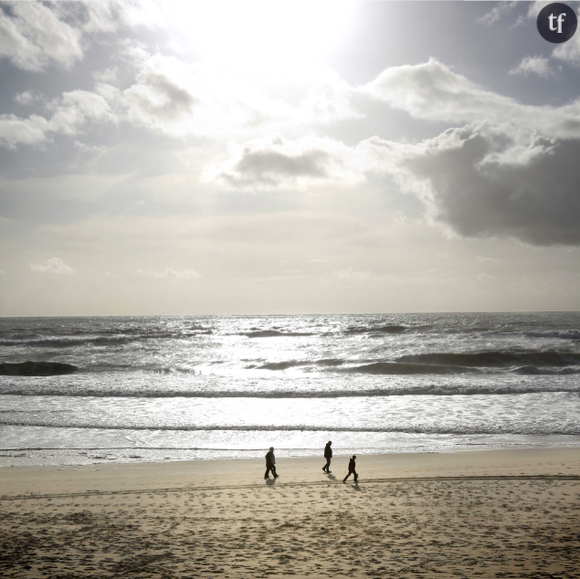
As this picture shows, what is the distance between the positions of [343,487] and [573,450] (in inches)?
365

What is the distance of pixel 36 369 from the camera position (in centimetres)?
4553

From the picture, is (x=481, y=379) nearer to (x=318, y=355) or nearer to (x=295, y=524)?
(x=318, y=355)

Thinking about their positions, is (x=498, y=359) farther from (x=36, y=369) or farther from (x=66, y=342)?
(x=66, y=342)

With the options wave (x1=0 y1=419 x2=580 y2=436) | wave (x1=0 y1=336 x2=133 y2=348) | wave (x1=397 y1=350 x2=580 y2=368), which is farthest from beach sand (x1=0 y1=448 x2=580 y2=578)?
A: wave (x1=0 y1=336 x2=133 y2=348)

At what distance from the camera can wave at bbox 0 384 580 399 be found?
30.5 metres

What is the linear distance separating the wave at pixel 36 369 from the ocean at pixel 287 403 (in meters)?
0.26

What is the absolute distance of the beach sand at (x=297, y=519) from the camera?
29.7 feet

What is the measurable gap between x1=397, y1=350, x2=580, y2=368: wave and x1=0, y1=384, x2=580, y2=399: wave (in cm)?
1424

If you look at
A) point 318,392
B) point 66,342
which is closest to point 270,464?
point 318,392

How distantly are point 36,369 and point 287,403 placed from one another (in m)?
28.3

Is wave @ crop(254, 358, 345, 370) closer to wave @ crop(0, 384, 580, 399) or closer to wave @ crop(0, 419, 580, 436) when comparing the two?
wave @ crop(0, 384, 580, 399)

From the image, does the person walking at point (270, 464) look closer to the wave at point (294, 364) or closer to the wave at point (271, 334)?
the wave at point (294, 364)

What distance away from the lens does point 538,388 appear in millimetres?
31094

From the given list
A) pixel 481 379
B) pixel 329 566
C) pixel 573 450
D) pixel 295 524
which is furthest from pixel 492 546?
pixel 481 379
